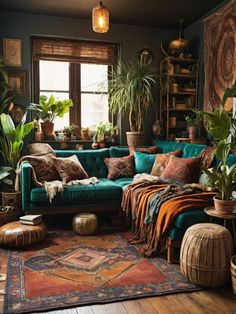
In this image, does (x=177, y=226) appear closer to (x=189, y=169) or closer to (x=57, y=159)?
(x=189, y=169)

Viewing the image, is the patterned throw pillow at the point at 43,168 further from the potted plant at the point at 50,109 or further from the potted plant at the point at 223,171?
the potted plant at the point at 223,171

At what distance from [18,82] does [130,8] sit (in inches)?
74.4

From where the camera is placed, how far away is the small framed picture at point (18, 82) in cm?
453

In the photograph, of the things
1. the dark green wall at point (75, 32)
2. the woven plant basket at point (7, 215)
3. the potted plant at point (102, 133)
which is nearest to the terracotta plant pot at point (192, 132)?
the dark green wall at point (75, 32)

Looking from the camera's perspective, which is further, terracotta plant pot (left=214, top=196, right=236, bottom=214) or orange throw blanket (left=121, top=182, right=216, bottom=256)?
orange throw blanket (left=121, top=182, right=216, bottom=256)

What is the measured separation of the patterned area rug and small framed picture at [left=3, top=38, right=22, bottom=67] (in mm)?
2699

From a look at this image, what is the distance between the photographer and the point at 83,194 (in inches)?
139

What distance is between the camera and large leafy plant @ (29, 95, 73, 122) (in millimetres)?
4449

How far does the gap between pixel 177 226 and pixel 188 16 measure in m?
3.39

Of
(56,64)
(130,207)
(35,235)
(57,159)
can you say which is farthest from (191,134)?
(35,235)

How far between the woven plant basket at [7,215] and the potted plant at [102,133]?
5.58 feet

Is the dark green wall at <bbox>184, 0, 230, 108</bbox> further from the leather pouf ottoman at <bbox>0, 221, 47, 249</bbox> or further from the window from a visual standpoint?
the leather pouf ottoman at <bbox>0, 221, 47, 249</bbox>

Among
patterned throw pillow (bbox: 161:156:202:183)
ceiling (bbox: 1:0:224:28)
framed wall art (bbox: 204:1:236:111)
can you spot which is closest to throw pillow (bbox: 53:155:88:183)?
patterned throw pillow (bbox: 161:156:202:183)

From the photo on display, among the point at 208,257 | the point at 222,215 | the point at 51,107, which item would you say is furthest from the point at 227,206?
the point at 51,107
